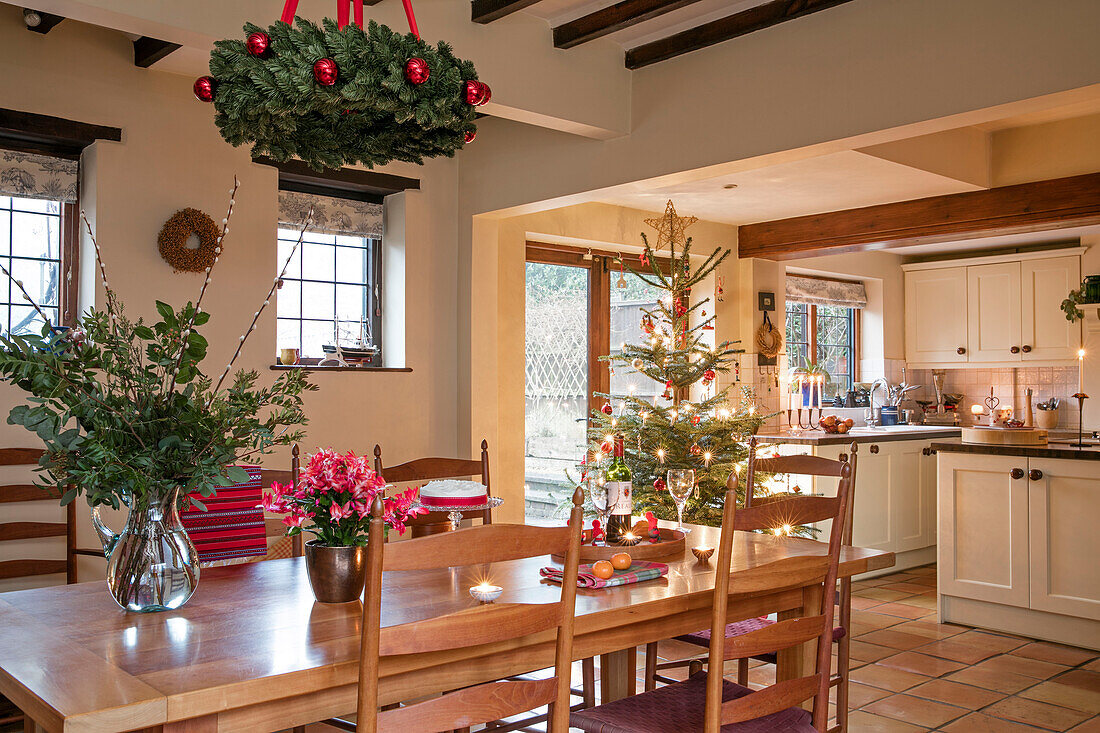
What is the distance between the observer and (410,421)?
4.75m

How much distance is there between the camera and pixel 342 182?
4539 millimetres

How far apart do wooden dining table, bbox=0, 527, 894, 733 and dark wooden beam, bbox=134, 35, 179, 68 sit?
225 cm

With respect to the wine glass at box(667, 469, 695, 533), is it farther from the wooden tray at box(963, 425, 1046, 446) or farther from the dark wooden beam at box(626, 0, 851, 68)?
the wooden tray at box(963, 425, 1046, 446)

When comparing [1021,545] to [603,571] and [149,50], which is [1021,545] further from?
[149,50]

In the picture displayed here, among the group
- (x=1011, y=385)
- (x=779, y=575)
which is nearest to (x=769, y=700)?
(x=779, y=575)

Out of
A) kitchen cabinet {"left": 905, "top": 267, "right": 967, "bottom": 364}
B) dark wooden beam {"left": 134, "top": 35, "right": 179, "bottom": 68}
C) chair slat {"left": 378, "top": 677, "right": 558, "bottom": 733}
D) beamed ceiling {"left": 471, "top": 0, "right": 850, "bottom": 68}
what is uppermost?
beamed ceiling {"left": 471, "top": 0, "right": 850, "bottom": 68}

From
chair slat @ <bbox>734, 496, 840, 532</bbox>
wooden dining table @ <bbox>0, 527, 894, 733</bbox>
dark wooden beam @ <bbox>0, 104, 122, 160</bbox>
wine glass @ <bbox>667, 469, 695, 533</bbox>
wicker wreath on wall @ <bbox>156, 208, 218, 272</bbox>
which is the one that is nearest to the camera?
wooden dining table @ <bbox>0, 527, 894, 733</bbox>

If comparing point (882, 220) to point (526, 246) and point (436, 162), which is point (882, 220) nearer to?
point (526, 246)

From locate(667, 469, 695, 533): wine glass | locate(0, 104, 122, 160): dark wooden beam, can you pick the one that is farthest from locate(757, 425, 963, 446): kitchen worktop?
locate(0, 104, 122, 160): dark wooden beam

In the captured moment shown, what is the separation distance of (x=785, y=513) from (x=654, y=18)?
7.40 feet

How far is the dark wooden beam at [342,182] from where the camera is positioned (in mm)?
4398

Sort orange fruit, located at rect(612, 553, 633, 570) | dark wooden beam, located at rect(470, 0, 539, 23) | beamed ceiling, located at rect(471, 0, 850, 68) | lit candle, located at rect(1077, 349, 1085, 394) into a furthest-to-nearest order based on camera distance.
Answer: lit candle, located at rect(1077, 349, 1085, 394)
beamed ceiling, located at rect(471, 0, 850, 68)
dark wooden beam, located at rect(470, 0, 539, 23)
orange fruit, located at rect(612, 553, 633, 570)

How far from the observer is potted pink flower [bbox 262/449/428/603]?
1.88 metres

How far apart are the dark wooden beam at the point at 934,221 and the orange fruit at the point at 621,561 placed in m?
3.82
